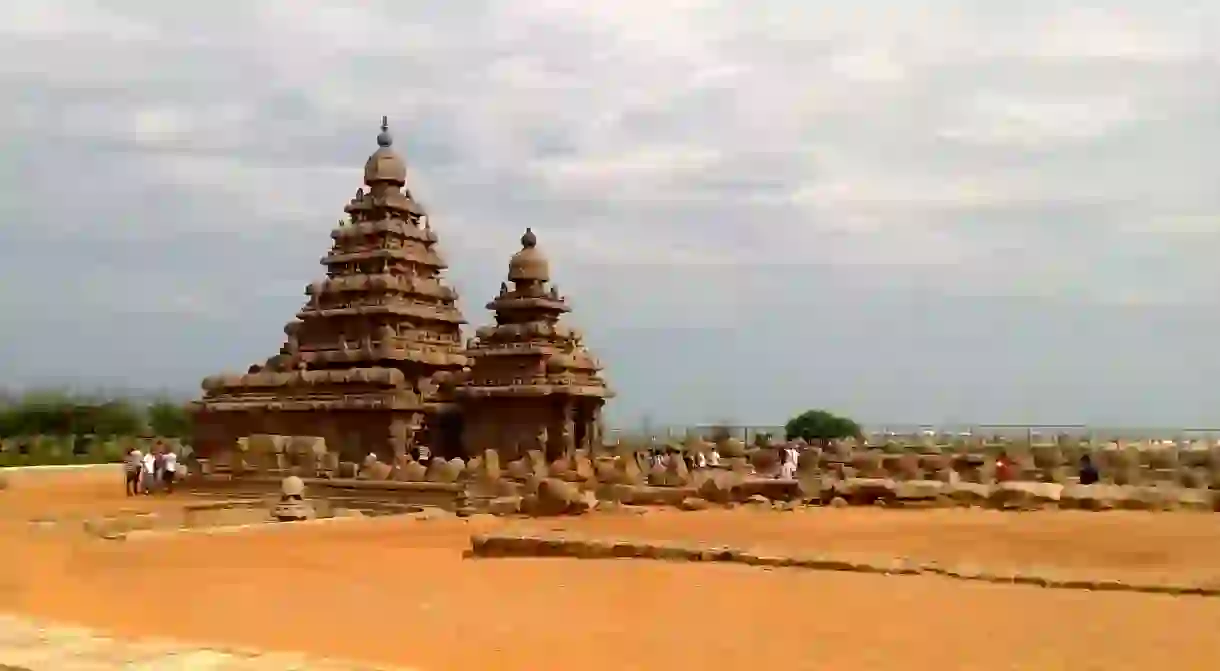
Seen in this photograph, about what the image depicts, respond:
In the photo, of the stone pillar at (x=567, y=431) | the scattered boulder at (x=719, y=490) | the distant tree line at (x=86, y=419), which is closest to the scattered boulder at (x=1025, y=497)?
the scattered boulder at (x=719, y=490)

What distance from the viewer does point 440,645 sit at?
7.67m

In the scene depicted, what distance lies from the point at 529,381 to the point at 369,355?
15.1 ft

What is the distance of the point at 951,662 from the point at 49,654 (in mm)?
5200

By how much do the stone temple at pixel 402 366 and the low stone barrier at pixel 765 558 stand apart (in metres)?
16.6

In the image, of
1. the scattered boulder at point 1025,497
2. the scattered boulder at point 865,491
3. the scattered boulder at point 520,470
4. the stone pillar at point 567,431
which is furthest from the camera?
the stone pillar at point 567,431

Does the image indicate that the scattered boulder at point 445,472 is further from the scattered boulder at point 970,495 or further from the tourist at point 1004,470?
the tourist at point 1004,470

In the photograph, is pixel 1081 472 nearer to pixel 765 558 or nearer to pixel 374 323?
pixel 765 558

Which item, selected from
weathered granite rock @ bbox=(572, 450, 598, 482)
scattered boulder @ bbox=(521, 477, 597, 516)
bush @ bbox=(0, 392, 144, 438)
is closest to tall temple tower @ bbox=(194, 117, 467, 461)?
weathered granite rock @ bbox=(572, 450, 598, 482)

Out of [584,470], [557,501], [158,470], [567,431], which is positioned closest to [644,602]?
[557,501]

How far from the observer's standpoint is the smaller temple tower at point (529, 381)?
3014 centimetres

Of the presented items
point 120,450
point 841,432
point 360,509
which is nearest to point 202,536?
point 360,509

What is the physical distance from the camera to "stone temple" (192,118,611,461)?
30.2 metres

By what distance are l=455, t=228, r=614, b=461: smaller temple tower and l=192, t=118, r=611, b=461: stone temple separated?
0.04 metres

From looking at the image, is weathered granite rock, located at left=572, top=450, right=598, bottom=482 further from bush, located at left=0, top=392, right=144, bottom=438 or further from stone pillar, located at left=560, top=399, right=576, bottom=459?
bush, located at left=0, top=392, right=144, bottom=438
